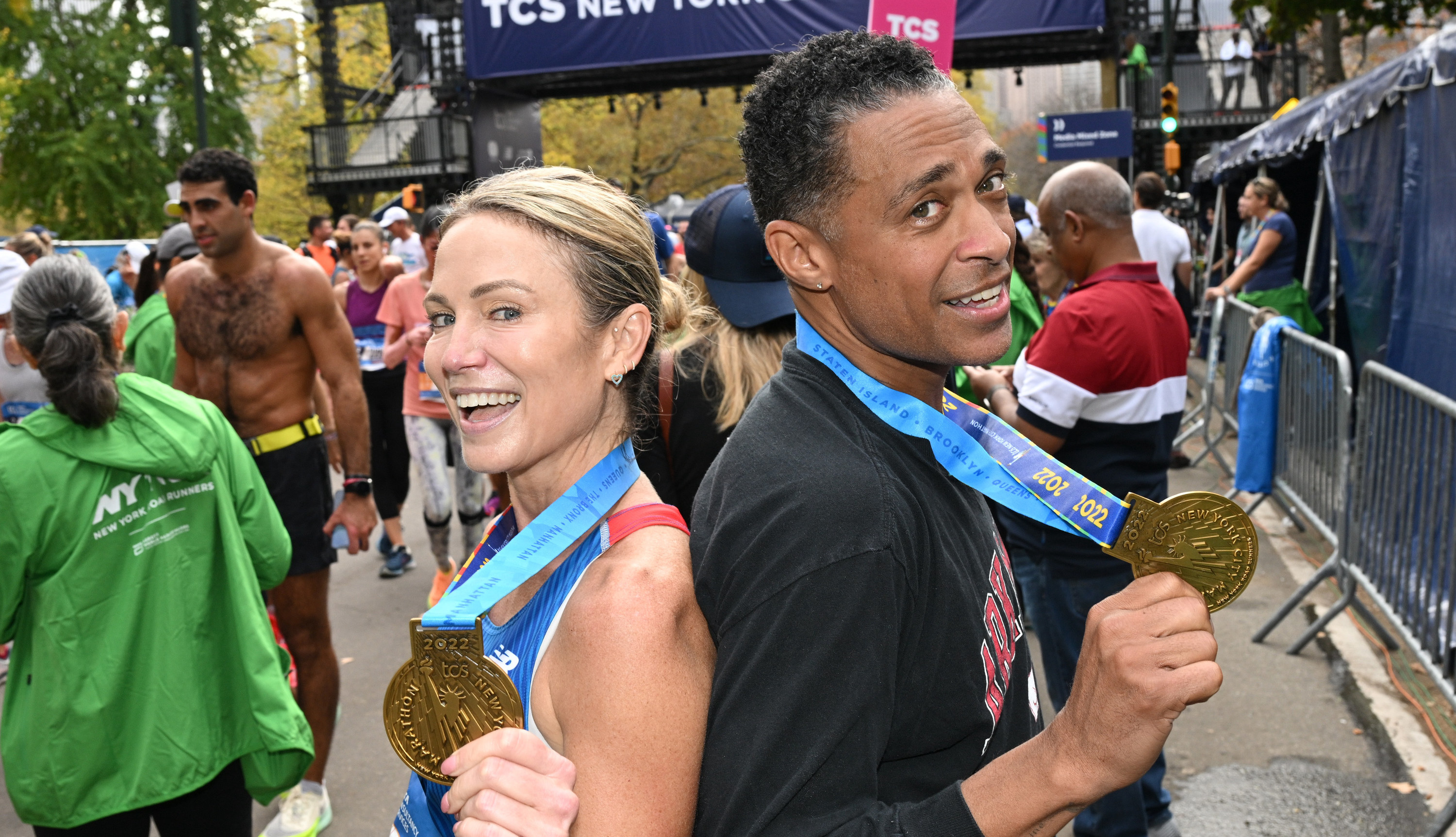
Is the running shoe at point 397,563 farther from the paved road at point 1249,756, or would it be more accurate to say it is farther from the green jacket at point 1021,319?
the green jacket at point 1021,319

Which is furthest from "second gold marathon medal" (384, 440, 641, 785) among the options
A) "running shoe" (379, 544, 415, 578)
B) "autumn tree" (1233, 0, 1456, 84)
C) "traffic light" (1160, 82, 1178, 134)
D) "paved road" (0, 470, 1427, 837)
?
"traffic light" (1160, 82, 1178, 134)

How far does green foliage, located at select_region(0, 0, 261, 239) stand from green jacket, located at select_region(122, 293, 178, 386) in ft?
76.3

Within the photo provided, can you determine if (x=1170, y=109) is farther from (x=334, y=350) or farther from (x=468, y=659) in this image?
(x=468, y=659)

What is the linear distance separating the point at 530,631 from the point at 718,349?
5.64 ft

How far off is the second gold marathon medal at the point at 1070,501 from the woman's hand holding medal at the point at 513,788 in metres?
0.60

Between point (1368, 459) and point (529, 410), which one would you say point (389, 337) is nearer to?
point (1368, 459)

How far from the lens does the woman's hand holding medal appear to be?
1250 mm

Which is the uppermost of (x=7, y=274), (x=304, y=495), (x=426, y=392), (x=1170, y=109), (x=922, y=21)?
(x=1170, y=109)

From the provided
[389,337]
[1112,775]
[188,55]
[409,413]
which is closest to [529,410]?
[1112,775]

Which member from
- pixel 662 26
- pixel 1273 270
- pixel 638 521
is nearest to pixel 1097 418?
pixel 638 521

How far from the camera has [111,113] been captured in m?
27.2

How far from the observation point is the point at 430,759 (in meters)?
1.43

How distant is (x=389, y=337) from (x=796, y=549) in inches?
275

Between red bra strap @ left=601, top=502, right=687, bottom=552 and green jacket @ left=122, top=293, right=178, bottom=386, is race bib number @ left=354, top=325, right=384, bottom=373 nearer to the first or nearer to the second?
green jacket @ left=122, top=293, right=178, bottom=386
